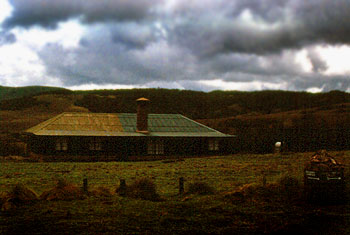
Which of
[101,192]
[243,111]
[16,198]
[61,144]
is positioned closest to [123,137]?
[61,144]

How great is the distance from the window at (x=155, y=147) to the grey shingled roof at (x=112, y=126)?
788 millimetres

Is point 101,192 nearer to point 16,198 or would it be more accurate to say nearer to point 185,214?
point 16,198

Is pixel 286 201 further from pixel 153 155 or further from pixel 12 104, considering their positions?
pixel 12 104

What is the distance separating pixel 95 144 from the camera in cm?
3722

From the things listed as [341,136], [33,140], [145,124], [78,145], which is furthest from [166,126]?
[341,136]

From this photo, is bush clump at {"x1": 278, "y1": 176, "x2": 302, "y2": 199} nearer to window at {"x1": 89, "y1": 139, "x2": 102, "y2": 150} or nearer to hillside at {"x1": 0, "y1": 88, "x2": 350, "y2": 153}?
window at {"x1": 89, "y1": 139, "x2": 102, "y2": 150}

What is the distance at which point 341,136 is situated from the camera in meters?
42.2

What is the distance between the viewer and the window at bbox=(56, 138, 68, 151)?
36.2m

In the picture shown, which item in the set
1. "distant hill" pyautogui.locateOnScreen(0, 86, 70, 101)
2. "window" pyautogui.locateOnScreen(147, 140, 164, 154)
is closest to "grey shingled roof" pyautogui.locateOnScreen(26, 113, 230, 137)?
"window" pyautogui.locateOnScreen(147, 140, 164, 154)

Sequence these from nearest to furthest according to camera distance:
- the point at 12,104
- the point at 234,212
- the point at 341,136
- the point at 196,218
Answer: the point at 196,218 → the point at 234,212 → the point at 341,136 → the point at 12,104

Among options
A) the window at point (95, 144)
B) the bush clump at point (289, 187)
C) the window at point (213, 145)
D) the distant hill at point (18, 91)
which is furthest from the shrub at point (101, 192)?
the distant hill at point (18, 91)

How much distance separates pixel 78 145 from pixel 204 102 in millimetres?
70072

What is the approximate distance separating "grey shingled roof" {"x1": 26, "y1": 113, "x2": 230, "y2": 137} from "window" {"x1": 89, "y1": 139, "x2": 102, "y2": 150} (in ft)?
2.22

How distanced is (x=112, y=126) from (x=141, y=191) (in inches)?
901
